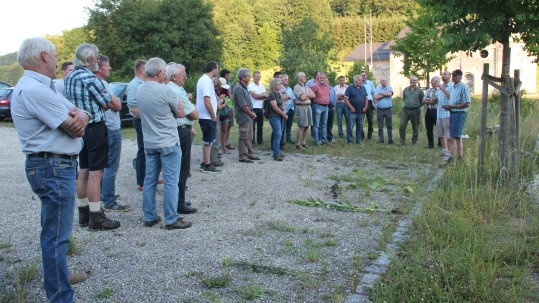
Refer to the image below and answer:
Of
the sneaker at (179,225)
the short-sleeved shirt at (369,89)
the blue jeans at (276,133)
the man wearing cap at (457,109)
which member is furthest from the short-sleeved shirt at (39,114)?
the short-sleeved shirt at (369,89)

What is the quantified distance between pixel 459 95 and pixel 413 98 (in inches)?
131

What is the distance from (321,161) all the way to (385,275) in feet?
21.7

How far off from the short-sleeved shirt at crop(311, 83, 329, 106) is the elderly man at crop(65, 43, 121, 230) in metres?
7.83

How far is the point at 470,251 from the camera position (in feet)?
14.6

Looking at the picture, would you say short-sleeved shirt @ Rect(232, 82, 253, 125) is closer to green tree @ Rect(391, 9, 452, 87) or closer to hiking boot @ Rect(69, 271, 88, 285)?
hiking boot @ Rect(69, 271, 88, 285)

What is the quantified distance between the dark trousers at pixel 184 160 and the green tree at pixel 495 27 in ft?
12.0

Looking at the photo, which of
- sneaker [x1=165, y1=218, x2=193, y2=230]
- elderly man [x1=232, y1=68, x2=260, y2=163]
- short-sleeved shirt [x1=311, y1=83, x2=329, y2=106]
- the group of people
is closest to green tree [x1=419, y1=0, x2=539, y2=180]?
the group of people

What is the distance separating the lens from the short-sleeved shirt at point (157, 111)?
5473mm

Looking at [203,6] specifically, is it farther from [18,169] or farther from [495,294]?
[495,294]

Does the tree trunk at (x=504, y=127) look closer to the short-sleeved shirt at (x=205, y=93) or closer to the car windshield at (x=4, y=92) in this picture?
the short-sleeved shirt at (x=205, y=93)

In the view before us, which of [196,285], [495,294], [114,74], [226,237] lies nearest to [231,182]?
[226,237]

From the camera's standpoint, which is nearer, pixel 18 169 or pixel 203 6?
pixel 18 169

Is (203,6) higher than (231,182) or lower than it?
higher

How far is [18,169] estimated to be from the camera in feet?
32.6
